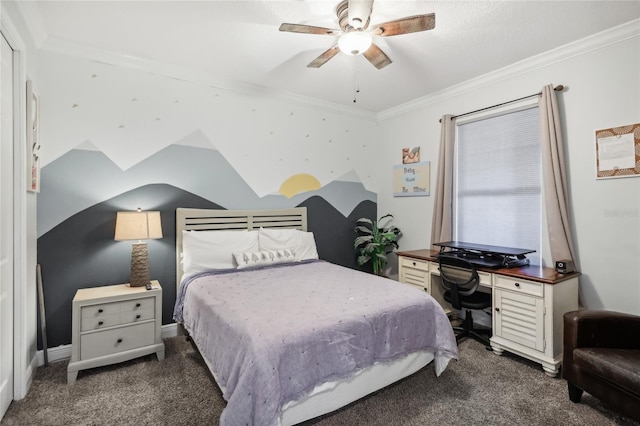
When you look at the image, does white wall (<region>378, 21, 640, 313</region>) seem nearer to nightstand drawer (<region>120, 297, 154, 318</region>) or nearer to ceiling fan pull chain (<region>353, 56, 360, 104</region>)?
ceiling fan pull chain (<region>353, 56, 360, 104</region>)

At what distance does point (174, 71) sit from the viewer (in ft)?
10.5

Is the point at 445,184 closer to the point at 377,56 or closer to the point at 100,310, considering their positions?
the point at 377,56

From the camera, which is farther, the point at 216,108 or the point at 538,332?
the point at 216,108

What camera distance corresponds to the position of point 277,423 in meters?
1.52

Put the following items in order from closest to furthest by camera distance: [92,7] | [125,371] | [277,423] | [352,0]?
[277,423] < [352,0] < [92,7] < [125,371]

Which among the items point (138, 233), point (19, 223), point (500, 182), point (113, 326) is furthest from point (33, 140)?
point (500, 182)

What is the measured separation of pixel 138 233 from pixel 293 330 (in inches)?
68.4

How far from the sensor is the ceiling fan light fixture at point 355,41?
2.12 m

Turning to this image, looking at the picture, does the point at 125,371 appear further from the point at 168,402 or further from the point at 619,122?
the point at 619,122

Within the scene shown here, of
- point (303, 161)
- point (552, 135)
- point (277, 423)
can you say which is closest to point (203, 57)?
point (303, 161)

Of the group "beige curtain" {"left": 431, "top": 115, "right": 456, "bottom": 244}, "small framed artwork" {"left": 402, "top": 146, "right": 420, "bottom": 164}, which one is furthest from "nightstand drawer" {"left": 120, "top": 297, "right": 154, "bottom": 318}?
"small framed artwork" {"left": 402, "top": 146, "right": 420, "bottom": 164}

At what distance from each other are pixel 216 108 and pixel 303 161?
1.23 m

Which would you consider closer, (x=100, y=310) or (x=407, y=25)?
(x=407, y=25)

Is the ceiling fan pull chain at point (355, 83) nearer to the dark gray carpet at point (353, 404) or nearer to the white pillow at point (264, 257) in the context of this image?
the white pillow at point (264, 257)
